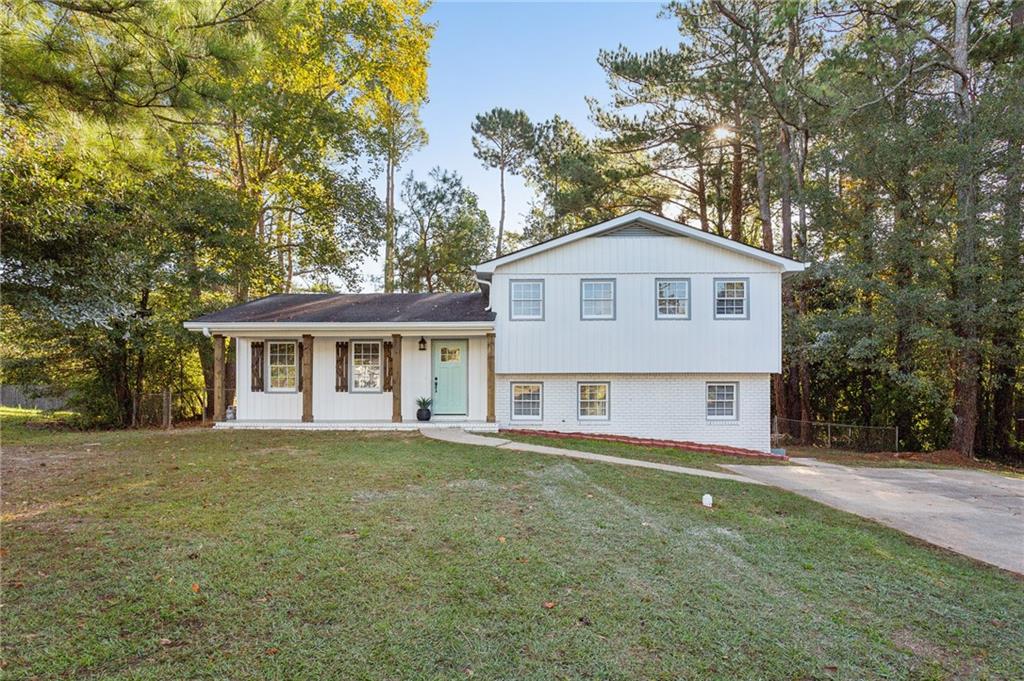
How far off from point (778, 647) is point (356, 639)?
2.67 metres

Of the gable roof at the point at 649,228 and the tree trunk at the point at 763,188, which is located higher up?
the tree trunk at the point at 763,188

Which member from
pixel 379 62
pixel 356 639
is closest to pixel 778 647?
pixel 356 639

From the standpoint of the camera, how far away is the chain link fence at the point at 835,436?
1535 cm

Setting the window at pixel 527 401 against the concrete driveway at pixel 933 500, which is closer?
the concrete driveway at pixel 933 500

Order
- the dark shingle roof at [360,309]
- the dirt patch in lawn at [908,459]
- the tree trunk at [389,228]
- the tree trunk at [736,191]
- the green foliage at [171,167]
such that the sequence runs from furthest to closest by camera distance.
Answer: the tree trunk at [389,228], the tree trunk at [736,191], the dark shingle roof at [360,309], the dirt patch in lawn at [908,459], the green foliage at [171,167]

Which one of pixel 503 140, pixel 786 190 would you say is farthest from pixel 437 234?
pixel 786 190

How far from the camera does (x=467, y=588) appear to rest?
3.72 m

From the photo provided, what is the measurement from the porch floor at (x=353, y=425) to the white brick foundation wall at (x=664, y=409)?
0.96m

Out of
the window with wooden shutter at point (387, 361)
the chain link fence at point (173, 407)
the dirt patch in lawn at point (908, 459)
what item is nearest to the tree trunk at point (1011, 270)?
the dirt patch in lawn at point (908, 459)

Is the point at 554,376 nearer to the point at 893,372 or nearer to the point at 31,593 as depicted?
the point at 893,372

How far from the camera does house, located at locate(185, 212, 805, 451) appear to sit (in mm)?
12914

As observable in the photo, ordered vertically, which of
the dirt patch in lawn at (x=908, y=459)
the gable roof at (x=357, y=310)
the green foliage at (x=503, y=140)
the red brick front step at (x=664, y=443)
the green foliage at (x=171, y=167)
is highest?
the green foliage at (x=503, y=140)

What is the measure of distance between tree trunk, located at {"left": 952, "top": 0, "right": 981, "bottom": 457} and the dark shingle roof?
12.2 metres

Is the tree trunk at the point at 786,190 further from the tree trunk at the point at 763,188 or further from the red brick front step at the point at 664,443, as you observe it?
the red brick front step at the point at 664,443
